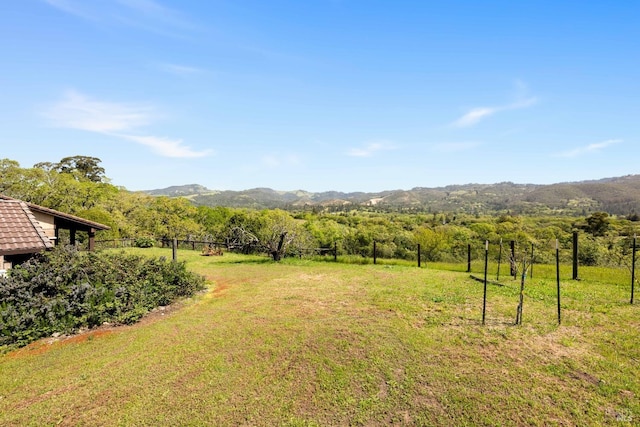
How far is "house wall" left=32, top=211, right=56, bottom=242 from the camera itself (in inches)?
508

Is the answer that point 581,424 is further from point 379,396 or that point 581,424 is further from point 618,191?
point 618,191

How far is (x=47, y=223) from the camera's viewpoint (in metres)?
13.1

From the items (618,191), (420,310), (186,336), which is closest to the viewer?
(186,336)

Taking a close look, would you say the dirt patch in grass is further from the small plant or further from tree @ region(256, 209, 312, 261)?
the small plant

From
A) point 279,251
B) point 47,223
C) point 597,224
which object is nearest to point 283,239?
point 279,251

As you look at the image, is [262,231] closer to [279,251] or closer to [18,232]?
[279,251]

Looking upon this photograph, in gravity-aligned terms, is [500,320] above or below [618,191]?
below

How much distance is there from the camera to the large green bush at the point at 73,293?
326 inches

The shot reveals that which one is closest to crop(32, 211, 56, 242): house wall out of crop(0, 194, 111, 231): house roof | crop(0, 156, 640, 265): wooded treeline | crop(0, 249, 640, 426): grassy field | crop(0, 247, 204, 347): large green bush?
crop(0, 194, 111, 231): house roof

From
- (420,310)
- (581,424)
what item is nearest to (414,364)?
(581,424)

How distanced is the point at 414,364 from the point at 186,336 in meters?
5.89

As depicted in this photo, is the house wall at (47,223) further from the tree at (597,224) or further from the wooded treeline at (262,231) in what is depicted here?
the tree at (597,224)

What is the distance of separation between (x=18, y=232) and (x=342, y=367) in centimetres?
1104

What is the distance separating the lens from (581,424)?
15.1 ft
